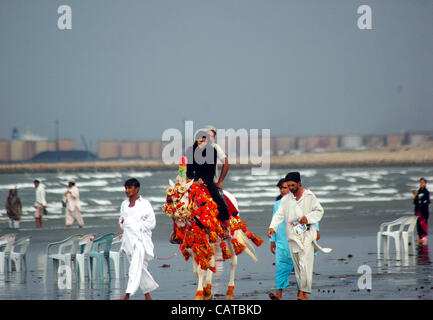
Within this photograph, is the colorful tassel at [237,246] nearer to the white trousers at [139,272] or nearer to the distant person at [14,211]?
the white trousers at [139,272]

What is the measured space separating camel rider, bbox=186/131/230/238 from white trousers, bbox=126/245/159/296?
57.2 inches

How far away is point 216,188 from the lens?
13.1 meters

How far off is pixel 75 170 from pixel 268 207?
153 m

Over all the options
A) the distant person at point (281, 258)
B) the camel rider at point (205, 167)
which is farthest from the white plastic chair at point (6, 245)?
the distant person at point (281, 258)

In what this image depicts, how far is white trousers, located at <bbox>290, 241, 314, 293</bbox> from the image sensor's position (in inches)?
465

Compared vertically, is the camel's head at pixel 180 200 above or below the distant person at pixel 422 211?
above

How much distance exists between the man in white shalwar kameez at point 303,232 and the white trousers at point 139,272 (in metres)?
1.92

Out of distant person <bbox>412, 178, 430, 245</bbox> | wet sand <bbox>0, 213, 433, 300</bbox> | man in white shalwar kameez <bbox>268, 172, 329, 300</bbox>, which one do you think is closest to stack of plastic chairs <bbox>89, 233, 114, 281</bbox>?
wet sand <bbox>0, 213, 433, 300</bbox>

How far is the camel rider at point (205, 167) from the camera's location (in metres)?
12.9

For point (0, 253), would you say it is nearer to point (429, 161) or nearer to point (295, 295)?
point (295, 295)

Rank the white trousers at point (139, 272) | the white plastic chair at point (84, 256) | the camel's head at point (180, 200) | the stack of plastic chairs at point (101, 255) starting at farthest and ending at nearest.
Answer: the stack of plastic chairs at point (101, 255) < the white plastic chair at point (84, 256) < the camel's head at point (180, 200) < the white trousers at point (139, 272)

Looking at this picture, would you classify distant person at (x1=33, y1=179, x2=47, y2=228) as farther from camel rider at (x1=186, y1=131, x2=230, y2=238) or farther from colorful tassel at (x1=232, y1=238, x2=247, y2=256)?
camel rider at (x1=186, y1=131, x2=230, y2=238)

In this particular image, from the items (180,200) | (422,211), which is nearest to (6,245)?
(180,200)
